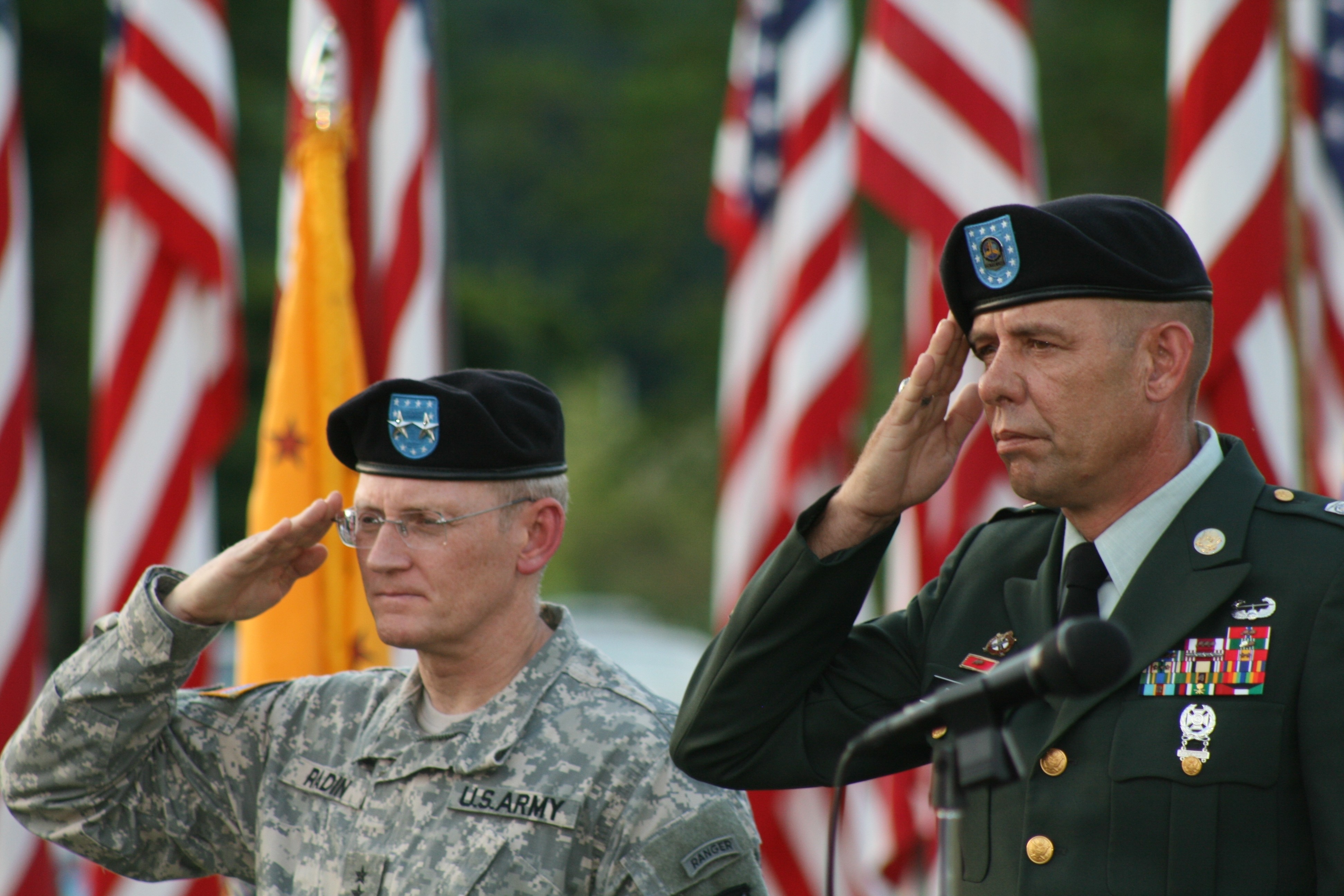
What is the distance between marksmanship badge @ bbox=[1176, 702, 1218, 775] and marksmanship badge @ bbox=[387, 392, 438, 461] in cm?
153

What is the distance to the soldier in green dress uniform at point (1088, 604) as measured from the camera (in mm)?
2018

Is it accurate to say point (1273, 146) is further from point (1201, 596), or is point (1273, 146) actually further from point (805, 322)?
point (1201, 596)

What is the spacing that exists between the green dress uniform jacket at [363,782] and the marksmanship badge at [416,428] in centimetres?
46

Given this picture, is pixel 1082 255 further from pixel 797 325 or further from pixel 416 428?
pixel 797 325

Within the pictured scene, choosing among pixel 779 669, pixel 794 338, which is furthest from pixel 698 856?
pixel 794 338

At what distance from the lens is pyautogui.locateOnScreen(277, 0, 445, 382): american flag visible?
5.04 meters

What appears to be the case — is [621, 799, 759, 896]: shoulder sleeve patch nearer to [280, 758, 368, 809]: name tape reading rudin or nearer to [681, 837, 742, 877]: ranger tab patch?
[681, 837, 742, 877]: ranger tab patch

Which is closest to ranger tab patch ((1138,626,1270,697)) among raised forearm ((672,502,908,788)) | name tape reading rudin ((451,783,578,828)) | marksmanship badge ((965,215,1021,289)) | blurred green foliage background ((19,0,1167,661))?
raised forearm ((672,502,908,788))

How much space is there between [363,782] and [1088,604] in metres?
1.46

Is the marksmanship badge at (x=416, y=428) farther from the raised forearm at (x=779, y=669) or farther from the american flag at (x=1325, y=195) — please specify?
the american flag at (x=1325, y=195)

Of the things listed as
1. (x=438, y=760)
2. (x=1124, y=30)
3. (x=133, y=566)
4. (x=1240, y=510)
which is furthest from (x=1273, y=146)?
(x=1124, y=30)

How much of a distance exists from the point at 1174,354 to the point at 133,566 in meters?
4.25

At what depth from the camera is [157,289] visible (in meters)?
5.59

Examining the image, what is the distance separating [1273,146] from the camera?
4.61 metres
